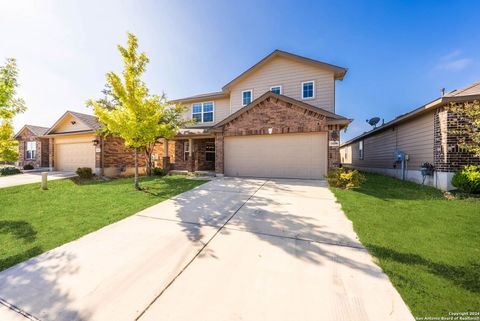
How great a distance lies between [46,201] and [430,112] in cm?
1736

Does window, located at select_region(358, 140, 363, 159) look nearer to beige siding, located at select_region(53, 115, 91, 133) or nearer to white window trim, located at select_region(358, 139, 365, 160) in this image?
white window trim, located at select_region(358, 139, 365, 160)

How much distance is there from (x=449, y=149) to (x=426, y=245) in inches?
291

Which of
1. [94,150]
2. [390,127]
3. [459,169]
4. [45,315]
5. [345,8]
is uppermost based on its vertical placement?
[345,8]

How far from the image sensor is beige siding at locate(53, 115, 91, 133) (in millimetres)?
16156

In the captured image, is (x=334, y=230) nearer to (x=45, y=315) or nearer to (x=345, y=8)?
(x=45, y=315)

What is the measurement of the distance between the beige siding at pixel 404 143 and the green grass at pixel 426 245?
13.0ft

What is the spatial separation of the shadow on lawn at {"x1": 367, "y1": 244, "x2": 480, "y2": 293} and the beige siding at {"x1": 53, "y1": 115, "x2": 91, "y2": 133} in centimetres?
2046

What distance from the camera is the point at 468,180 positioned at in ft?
22.6

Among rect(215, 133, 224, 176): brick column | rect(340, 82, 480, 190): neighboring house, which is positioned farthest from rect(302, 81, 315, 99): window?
rect(215, 133, 224, 176): brick column

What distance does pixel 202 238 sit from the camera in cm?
388

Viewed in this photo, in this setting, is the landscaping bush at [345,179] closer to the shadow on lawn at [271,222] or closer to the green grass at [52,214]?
the shadow on lawn at [271,222]

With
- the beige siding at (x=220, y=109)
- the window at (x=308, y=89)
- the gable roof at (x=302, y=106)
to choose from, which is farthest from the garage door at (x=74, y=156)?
the window at (x=308, y=89)

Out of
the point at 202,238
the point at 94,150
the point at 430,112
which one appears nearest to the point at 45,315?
the point at 202,238

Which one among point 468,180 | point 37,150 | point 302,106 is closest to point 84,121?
point 37,150
